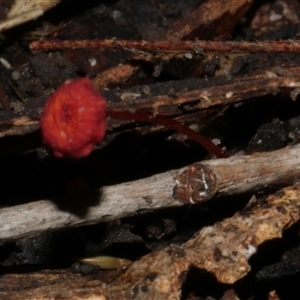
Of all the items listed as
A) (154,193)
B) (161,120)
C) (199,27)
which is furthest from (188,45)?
(154,193)

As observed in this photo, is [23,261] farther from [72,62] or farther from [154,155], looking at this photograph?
[72,62]

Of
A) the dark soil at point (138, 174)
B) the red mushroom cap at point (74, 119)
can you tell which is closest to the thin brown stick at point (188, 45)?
the dark soil at point (138, 174)

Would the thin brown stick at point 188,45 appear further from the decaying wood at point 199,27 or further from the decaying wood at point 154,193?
the decaying wood at point 154,193

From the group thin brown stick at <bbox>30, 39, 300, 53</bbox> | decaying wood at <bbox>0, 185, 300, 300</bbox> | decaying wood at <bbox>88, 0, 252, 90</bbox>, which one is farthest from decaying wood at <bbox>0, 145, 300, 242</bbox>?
decaying wood at <bbox>88, 0, 252, 90</bbox>

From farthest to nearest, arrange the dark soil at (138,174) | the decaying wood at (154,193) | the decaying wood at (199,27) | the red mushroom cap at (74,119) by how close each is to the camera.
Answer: the decaying wood at (199,27) → the dark soil at (138,174) → the decaying wood at (154,193) → the red mushroom cap at (74,119)

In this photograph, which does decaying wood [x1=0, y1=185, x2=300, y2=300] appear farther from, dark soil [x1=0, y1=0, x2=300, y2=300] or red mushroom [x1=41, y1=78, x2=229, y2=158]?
red mushroom [x1=41, y1=78, x2=229, y2=158]

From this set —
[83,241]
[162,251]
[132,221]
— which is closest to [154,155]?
[132,221]
